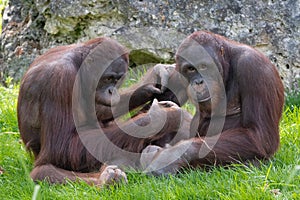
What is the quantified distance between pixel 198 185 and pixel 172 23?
248cm

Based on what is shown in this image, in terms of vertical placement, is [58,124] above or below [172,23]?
below

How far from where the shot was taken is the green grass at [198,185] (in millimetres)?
3428

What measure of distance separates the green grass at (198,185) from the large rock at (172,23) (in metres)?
1.36

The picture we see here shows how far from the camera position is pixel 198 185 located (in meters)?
3.59

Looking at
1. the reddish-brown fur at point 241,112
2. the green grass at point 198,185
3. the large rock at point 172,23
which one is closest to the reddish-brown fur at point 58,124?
the green grass at point 198,185

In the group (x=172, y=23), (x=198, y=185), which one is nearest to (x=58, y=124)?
(x=198, y=185)

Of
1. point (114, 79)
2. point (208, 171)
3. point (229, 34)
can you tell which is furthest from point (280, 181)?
point (229, 34)

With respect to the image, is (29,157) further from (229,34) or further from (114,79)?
(229,34)

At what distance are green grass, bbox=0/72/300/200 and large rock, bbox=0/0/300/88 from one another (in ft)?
4.45

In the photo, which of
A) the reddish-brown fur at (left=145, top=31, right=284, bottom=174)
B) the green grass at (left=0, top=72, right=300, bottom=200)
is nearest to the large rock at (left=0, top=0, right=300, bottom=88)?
the green grass at (left=0, top=72, right=300, bottom=200)

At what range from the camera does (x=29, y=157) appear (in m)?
4.68

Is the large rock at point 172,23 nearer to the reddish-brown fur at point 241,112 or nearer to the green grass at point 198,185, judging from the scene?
the green grass at point 198,185

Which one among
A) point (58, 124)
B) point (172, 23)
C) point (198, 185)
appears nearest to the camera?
point (198, 185)

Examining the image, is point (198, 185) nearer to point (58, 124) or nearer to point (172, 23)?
point (58, 124)
